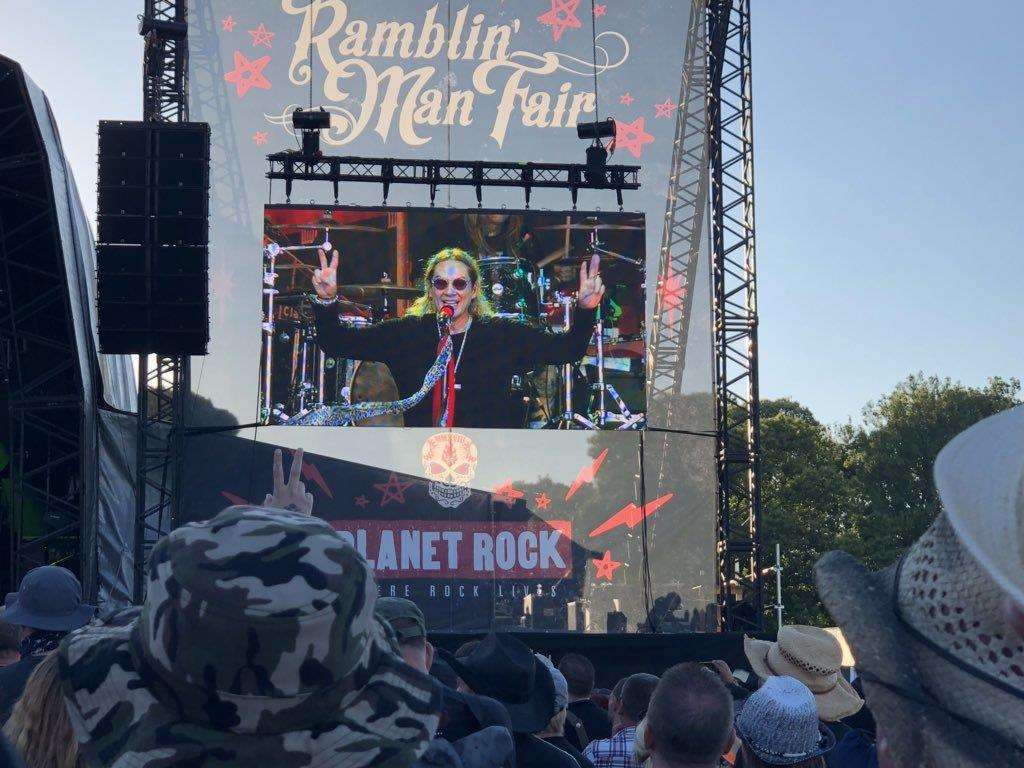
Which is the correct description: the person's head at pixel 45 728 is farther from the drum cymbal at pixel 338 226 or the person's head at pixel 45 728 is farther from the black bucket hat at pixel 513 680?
the drum cymbal at pixel 338 226

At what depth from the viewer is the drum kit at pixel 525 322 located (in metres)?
15.2

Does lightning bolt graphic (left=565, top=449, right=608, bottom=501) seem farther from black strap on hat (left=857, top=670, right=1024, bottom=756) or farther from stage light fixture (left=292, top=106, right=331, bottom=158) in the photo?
black strap on hat (left=857, top=670, right=1024, bottom=756)

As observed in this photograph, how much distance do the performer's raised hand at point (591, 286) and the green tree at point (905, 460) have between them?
20.8m

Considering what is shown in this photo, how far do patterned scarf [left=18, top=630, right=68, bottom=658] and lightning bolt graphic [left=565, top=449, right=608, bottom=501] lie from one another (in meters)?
11.6

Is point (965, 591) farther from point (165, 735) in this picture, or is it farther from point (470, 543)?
point (470, 543)

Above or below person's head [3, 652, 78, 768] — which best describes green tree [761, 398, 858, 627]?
below

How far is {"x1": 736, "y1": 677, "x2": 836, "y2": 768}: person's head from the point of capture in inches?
128

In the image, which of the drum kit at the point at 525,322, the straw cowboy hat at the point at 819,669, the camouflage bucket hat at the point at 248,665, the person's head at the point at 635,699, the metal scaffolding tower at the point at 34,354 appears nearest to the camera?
the camouflage bucket hat at the point at 248,665

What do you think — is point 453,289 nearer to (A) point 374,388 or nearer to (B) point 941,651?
(A) point 374,388

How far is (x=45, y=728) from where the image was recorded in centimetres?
178

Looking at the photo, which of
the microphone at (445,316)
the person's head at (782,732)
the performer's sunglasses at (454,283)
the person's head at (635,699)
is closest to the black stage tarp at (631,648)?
the microphone at (445,316)

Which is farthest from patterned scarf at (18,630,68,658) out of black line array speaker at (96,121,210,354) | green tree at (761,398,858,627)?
green tree at (761,398,858,627)

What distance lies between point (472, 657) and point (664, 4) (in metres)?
14.3

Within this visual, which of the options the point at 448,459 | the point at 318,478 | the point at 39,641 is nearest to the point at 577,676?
the point at 39,641
